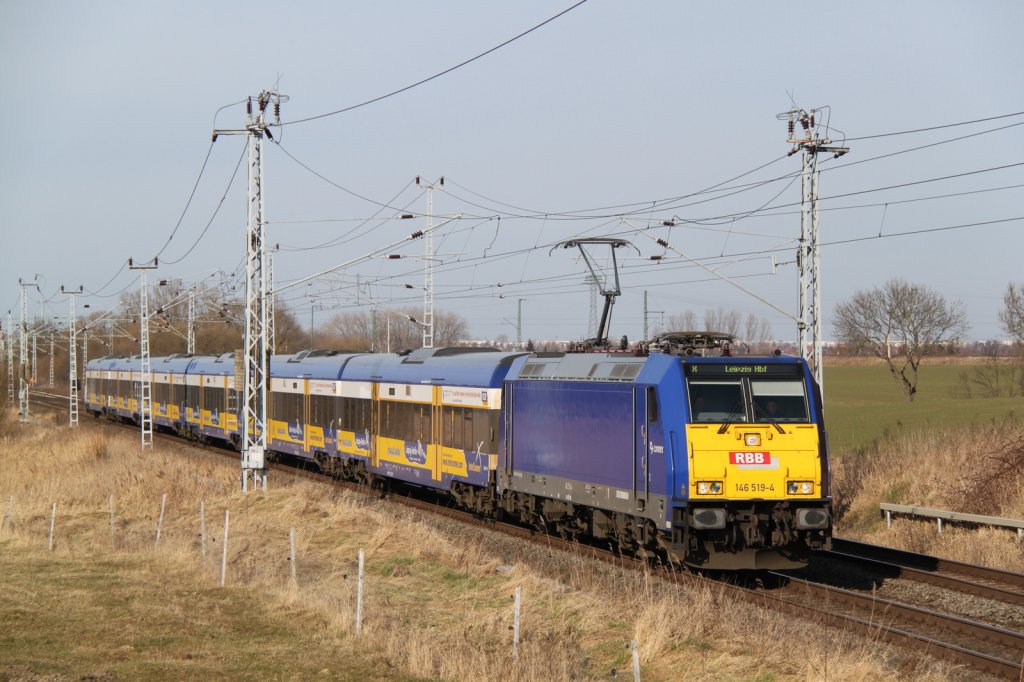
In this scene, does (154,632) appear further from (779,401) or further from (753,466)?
(779,401)

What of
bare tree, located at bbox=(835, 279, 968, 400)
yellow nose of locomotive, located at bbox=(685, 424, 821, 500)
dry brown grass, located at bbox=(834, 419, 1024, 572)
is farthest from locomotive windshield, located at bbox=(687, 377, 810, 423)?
bare tree, located at bbox=(835, 279, 968, 400)

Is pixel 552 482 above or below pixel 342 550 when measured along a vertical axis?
above

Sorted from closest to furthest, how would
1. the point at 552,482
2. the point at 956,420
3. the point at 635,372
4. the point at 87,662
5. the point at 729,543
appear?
the point at 87,662 → the point at 729,543 → the point at 635,372 → the point at 552,482 → the point at 956,420

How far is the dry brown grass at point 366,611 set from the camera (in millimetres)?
11367

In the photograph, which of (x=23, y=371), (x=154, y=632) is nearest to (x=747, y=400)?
(x=154, y=632)

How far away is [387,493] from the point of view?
29.1 meters

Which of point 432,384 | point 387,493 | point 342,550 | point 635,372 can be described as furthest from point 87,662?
point 387,493

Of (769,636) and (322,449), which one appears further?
(322,449)

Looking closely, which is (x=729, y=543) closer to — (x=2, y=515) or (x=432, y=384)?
(x=432, y=384)

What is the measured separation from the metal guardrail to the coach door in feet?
23.4

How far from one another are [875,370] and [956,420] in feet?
207

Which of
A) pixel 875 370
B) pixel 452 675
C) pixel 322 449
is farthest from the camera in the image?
pixel 875 370

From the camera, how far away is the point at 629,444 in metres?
16.7

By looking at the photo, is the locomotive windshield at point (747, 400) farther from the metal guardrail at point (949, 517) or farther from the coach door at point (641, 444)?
the metal guardrail at point (949, 517)
